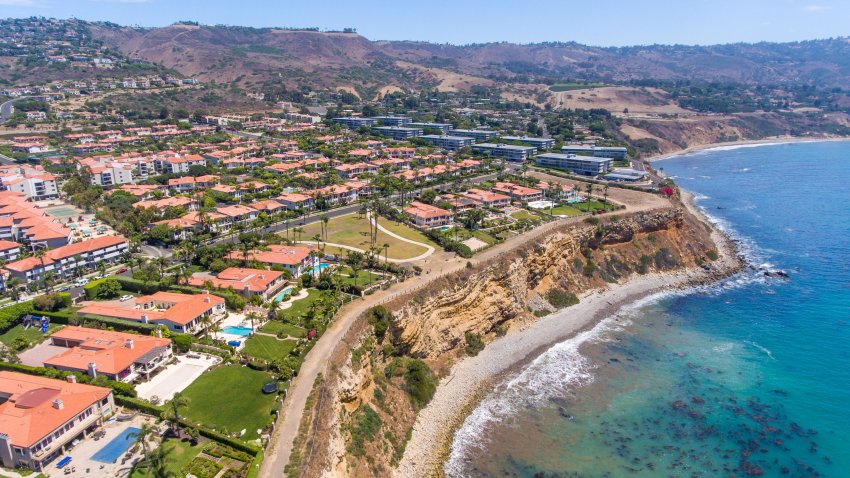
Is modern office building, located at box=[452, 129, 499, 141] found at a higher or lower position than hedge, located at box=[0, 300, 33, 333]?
higher

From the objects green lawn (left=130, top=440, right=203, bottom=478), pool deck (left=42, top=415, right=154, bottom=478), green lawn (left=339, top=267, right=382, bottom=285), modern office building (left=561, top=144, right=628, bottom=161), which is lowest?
pool deck (left=42, top=415, right=154, bottom=478)

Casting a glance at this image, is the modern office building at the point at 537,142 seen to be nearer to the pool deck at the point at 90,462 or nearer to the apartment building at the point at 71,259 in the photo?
the apartment building at the point at 71,259

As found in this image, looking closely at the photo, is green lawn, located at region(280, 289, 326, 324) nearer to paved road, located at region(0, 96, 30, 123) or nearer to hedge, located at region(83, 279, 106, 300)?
hedge, located at region(83, 279, 106, 300)

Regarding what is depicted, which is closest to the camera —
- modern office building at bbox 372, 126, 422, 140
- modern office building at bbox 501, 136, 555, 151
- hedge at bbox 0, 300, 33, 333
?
hedge at bbox 0, 300, 33, 333

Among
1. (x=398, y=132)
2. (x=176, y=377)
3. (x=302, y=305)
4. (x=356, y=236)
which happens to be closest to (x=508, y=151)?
(x=398, y=132)

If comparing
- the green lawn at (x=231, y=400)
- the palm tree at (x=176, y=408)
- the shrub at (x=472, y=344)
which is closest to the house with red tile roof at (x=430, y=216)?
the shrub at (x=472, y=344)

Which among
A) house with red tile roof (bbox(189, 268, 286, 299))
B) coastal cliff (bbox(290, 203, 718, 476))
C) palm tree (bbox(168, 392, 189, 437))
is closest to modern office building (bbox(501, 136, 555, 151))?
coastal cliff (bbox(290, 203, 718, 476))

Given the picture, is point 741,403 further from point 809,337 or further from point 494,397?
point 494,397
